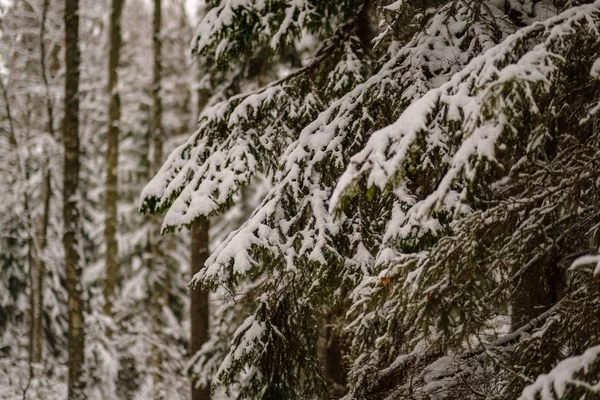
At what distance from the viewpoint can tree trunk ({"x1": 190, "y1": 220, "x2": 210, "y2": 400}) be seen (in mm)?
8180

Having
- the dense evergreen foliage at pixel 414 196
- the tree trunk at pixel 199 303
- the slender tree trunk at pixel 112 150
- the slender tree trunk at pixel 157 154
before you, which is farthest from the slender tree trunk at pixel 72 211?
the dense evergreen foliage at pixel 414 196

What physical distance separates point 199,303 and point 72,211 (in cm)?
245

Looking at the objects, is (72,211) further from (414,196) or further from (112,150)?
(414,196)

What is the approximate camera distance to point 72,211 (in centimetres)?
763

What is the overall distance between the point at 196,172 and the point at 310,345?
1.85 m

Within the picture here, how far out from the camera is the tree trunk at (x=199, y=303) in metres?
8.18

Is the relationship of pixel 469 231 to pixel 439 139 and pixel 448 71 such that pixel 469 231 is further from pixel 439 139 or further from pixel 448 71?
pixel 448 71

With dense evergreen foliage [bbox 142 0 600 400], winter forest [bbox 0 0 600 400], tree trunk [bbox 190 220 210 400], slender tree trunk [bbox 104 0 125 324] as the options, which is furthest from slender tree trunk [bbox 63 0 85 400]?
dense evergreen foliage [bbox 142 0 600 400]

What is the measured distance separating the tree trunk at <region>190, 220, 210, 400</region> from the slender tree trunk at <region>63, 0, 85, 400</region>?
1700mm

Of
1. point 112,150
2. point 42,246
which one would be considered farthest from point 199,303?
point 42,246

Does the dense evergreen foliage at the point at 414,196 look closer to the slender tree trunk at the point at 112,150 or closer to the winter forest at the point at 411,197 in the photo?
the winter forest at the point at 411,197

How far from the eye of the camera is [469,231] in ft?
10.4

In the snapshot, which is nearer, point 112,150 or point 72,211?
point 72,211

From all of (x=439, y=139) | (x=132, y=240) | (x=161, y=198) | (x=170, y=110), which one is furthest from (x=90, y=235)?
(x=439, y=139)
